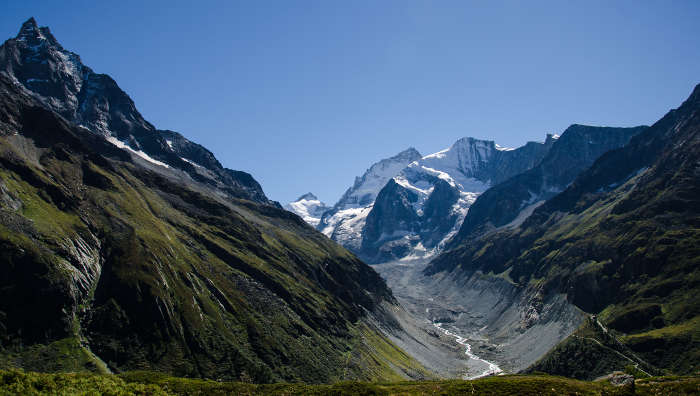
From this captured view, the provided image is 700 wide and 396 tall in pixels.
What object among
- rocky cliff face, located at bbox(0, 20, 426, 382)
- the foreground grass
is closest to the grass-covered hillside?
rocky cliff face, located at bbox(0, 20, 426, 382)

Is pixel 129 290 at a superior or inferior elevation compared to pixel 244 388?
superior

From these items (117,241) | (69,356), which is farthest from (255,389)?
(117,241)

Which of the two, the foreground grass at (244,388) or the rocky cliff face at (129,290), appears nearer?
the foreground grass at (244,388)

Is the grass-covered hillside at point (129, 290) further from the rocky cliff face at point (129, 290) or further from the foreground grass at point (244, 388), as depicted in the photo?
the foreground grass at point (244, 388)

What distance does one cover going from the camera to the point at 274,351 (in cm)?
13312

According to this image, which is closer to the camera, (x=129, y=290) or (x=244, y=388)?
(x=244, y=388)

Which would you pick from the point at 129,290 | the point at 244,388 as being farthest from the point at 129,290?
the point at 244,388

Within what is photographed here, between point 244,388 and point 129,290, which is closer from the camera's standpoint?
point 244,388

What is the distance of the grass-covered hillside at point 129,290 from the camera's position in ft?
318

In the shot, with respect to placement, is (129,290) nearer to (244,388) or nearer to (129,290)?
(129,290)

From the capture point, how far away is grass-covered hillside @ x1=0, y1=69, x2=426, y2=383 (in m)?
96.9

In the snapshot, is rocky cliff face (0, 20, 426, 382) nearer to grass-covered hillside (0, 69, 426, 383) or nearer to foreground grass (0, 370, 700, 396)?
grass-covered hillside (0, 69, 426, 383)

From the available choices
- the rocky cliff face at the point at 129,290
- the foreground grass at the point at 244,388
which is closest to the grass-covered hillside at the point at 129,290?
the rocky cliff face at the point at 129,290

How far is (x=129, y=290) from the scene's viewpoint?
115500 millimetres
